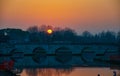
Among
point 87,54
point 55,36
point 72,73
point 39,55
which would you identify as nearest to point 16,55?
point 39,55

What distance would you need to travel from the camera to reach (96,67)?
2.77 metres

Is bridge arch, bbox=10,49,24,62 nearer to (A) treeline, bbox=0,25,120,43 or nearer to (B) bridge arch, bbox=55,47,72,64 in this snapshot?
(A) treeline, bbox=0,25,120,43

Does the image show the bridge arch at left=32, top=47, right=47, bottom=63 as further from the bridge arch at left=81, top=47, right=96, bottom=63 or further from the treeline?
the bridge arch at left=81, top=47, right=96, bottom=63

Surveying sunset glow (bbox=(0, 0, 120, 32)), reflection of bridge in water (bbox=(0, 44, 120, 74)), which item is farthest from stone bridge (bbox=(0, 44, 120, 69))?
sunset glow (bbox=(0, 0, 120, 32))

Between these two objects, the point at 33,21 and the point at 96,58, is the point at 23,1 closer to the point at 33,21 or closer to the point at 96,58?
the point at 33,21

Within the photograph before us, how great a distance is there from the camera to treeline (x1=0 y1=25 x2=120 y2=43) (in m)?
2.76

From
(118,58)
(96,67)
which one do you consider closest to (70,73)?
(96,67)

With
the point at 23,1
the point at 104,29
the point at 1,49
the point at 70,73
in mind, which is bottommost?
the point at 70,73

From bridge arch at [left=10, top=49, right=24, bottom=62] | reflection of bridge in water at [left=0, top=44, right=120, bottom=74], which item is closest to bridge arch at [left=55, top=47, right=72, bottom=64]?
reflection of bridge in water at [left=0, top=44, right=120, bottom=74]

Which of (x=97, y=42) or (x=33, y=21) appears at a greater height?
(x=33, y=21)

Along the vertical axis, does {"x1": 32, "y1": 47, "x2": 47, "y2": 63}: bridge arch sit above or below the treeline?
below

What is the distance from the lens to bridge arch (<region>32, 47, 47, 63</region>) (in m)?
2.76

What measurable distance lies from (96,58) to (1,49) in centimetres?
92

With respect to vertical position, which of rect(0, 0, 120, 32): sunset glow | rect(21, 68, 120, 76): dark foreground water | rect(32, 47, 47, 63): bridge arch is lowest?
rect(21, 68, 120, 76): dark foreground water
